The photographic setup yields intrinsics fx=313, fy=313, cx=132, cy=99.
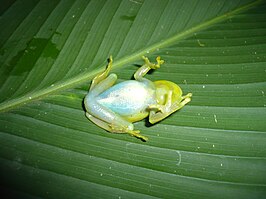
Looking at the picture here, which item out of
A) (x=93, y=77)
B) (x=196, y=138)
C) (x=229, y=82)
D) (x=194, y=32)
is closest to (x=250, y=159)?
(x=196, y=138)

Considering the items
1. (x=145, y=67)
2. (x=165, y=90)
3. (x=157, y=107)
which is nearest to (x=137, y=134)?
(x=157, y=107)

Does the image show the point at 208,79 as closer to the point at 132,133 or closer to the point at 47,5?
the point at 132,133

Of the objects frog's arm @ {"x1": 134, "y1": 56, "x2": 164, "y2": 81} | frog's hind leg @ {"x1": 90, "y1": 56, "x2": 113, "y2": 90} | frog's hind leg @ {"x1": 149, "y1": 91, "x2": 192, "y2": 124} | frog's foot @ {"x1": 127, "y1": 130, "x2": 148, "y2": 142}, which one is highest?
frog's arm @ {"x1": 134, "y1": 56, "x2": 164, "y2": 81}

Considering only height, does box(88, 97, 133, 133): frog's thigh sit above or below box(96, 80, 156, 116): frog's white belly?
below

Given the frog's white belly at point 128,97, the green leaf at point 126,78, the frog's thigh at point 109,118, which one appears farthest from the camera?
the frog's white belly at point 128,97

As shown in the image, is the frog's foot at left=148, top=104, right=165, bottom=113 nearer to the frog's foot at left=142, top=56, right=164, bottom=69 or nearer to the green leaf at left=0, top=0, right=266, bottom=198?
the green leaf at left=0, top=0, right=266, bottom=198

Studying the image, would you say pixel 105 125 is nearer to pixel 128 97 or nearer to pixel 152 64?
pixel 128 97

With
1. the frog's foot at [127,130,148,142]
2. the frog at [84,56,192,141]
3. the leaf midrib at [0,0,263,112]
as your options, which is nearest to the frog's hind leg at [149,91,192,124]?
the frog at [84,56,192,141]

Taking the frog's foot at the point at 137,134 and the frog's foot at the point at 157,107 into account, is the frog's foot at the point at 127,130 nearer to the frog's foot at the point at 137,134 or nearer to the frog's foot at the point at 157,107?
the frog's foot at the point at 137,134

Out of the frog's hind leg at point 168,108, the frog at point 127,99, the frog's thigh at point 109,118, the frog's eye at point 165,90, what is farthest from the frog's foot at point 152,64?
the frog's thigh at point 109,118
